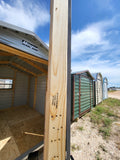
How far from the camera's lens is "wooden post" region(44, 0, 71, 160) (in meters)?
0.34

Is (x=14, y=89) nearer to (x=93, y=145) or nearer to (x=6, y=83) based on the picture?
(x=6, y=83)

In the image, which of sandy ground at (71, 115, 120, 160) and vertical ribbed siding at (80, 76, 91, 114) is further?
vertical ribbed siding at (80, 76, 91, 114)

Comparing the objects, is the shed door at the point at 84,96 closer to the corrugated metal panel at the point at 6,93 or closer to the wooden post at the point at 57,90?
the wooden post at the point at 57,90

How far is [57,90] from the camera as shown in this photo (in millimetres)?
382

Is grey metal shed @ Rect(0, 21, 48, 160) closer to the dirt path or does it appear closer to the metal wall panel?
the metal wall panel

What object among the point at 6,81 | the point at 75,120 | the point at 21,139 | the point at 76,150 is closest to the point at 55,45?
the point at 76,150

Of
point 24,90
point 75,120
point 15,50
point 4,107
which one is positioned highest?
point 15,50

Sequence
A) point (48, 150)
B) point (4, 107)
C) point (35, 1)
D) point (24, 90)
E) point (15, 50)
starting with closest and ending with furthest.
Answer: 1. point (48, 150)
2. point (35, 1)
3. point (15, 50)
4. point (4, 107)
5. point (24, 90)

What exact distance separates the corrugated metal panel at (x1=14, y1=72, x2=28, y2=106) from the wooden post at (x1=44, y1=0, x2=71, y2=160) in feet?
17.5

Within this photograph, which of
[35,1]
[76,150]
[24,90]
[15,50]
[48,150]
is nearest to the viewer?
[48,150]

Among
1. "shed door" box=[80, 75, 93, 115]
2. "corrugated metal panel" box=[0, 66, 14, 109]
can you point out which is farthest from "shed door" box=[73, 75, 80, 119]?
"corrugated metal panel" box=[0, 66, 14, 109]

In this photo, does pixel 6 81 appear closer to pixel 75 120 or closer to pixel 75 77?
pixel 75 77

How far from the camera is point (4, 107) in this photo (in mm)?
4137

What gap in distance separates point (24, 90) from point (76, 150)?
4.83 m
